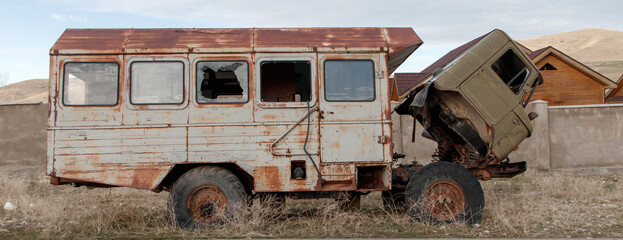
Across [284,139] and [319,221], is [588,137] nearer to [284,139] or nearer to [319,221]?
[319,221]

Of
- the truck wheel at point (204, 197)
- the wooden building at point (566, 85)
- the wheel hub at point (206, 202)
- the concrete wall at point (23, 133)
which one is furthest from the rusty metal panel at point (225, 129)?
the wooden building at point (566, 85)

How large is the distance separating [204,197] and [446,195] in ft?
11.1

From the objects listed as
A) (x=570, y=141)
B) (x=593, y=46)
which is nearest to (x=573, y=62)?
(x=570, y=141)

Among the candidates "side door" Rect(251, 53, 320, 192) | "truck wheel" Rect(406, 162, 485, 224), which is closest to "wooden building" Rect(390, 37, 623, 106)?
"truck wheel" Rect(406, 162, 485, 224)

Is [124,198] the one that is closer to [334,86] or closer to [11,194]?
[11,194]

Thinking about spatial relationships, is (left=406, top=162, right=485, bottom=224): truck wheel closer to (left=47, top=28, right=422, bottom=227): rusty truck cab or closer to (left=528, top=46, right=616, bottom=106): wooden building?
(left=47, top=28, right=422, bottom=227): rusty truck cab

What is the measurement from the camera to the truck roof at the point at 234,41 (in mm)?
6422

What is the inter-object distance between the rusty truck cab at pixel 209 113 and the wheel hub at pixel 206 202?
3 cm

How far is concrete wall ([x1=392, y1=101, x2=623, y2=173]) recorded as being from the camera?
13656 millimetres

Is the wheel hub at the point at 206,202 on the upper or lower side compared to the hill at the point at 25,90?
lower

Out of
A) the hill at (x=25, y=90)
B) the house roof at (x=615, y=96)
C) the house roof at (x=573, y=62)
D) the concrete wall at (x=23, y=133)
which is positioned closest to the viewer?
the concrete wall at (x=23, y=133)

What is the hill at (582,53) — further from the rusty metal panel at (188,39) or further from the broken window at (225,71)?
the broken window at (225,71)

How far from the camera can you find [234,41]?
21.6ft

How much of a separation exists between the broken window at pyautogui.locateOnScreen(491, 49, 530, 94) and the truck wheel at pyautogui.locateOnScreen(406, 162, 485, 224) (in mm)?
1585
